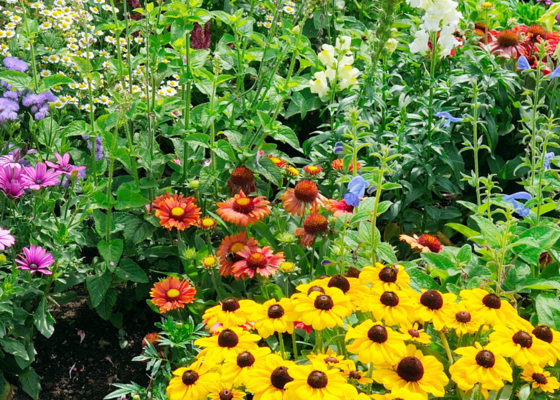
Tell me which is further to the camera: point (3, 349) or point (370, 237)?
point (3, 349)

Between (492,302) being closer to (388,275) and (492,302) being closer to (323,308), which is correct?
(388,275)

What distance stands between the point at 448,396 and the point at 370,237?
55 cm

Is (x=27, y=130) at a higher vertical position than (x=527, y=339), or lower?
lower

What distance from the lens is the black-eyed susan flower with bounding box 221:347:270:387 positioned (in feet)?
4.86

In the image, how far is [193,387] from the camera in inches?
60.6

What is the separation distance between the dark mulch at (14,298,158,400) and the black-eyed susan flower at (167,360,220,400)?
0.89m

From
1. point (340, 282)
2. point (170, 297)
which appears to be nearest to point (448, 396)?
point (340, 282)

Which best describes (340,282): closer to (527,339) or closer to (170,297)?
(527,339)

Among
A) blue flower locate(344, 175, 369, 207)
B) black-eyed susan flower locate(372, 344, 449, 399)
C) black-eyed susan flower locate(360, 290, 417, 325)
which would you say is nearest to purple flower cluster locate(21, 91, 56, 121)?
blue flower locate(344, 175, 369, 207)

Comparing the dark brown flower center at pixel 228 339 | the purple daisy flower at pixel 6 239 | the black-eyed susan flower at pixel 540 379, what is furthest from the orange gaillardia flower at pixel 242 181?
the black-eyed susan flower at pixel 540 379

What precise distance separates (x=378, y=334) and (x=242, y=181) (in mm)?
1191

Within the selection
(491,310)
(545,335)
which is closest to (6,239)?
(491,310)

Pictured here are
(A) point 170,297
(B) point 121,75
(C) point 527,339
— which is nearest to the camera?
(C) point 527,339

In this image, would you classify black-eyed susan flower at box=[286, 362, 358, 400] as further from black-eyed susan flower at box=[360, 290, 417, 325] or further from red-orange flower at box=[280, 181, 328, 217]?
red-orange flower at box=[280, 181, 328, 217]
